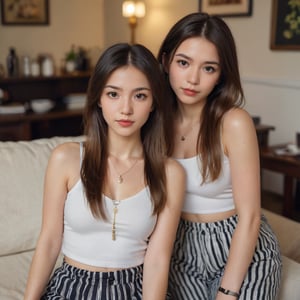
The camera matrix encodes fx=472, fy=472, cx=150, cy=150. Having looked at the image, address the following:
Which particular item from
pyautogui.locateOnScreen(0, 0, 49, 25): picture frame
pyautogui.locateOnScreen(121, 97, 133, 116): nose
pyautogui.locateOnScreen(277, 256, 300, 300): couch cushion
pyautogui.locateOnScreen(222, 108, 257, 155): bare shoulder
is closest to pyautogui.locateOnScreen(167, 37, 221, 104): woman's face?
pyautogui.locateOnScreen(222, 108, 257, 155): bare shoulder

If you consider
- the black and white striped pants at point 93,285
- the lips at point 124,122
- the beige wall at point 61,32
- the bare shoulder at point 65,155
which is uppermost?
the beige wall at point 61,32

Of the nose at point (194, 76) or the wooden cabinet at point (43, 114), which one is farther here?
the wooden cabinet at point (43, 114)

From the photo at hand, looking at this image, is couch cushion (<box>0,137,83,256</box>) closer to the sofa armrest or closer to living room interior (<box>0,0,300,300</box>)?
living room interior (<box>0,0,300,300</box>)

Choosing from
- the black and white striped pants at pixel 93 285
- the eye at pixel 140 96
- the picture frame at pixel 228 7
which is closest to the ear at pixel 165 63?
the eye at pixel 140 96

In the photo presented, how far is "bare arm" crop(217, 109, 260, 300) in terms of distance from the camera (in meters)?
1.35

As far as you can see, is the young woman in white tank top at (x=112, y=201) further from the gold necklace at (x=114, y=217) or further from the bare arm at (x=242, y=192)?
the bare arm at (x=242, y=192)

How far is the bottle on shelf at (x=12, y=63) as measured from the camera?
435 cm

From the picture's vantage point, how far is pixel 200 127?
1463 mm

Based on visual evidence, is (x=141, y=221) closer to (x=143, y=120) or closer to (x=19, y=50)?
(x=143, y=120)

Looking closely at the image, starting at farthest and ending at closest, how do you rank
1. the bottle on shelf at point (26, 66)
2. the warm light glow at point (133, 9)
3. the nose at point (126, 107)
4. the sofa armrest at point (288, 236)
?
1. the warm light glow at point (133, 9)
2. the bottle on shelf at point (26, 66)
3. the sofa armrest at point (288, 236)
4. the nose at point (126, 107)

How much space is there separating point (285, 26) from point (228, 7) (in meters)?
0.60

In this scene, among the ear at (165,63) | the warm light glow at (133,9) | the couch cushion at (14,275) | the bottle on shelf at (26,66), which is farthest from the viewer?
the warm light glow at (133,9)

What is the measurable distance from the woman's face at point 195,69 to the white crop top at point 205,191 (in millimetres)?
197

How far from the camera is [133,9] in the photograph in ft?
15.3
